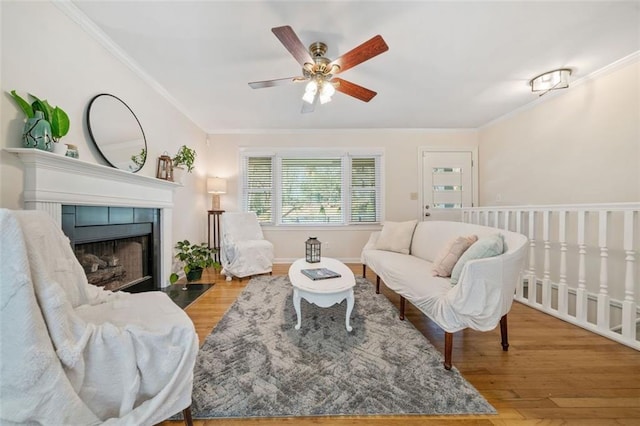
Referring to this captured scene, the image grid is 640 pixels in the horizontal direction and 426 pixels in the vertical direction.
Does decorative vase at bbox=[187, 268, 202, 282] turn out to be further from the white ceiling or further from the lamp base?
the white ceiling

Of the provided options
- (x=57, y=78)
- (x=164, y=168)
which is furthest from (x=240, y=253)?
(x=57, y=78)

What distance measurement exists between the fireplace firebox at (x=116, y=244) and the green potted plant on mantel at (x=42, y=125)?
1.44 ft

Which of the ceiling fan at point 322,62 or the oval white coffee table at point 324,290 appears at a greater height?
the ceiling fan at point 322,62

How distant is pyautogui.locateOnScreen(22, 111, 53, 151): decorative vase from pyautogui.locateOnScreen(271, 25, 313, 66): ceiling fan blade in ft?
5.06

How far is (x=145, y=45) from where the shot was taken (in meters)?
2.11

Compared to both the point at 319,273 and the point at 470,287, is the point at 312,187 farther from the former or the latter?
the point at 470,287

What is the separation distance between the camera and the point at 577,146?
2.73m

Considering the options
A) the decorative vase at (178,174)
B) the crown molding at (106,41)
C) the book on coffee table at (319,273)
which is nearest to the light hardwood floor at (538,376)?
the book on coffee table at (319,273)

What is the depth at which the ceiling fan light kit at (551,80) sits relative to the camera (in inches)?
98.4

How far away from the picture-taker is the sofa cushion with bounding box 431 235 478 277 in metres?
1.88

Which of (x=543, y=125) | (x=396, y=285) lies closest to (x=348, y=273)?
(x=396, y=285)

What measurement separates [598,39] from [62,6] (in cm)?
426

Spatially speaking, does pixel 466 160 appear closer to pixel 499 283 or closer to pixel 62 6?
pixel 499 283

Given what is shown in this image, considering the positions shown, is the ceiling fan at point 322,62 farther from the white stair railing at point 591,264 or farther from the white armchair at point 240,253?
the white stair railing at point 591,264
